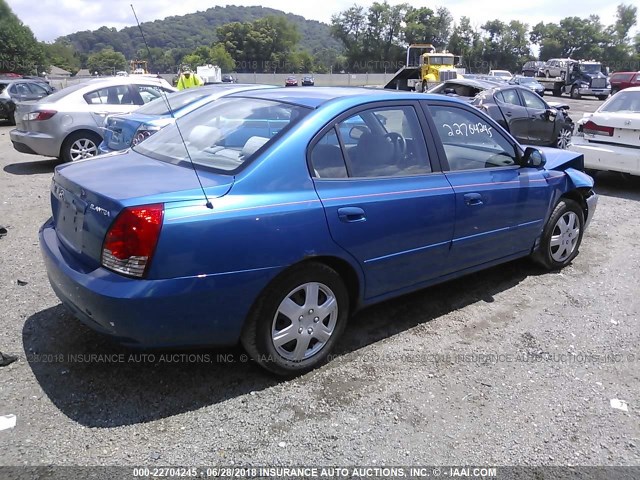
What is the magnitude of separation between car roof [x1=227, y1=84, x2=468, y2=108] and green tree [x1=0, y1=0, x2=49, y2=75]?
57596 millimetres

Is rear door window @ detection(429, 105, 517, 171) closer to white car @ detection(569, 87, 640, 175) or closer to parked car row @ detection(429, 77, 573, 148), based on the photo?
white car @ detection(569, 87, 640, 175)

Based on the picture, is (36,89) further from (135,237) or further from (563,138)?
(135,237)

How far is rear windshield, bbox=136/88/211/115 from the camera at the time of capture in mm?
7840

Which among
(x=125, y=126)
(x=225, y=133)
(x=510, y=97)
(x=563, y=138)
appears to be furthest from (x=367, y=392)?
(x=563, y=138)

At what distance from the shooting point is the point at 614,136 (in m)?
8.23

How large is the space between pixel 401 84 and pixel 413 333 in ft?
61.3

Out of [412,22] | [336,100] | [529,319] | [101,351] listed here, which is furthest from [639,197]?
[412,22]

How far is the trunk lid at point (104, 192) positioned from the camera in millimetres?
2691

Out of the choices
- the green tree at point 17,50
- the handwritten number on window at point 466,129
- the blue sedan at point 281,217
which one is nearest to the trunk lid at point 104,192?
the blue sedan at point 281,217

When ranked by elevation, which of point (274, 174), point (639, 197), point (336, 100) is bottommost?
point (639, 197)

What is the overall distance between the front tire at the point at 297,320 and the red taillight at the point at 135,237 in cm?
67

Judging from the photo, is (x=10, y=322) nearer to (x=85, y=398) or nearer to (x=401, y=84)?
(x=85, y=398)

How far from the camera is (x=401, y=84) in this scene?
2106 cm

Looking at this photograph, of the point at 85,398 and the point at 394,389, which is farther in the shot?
the point at 394,389
